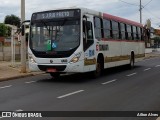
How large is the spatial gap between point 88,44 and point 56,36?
144 cm

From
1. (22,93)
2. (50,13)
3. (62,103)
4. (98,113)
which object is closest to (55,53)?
(50,13)

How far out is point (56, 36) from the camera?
643 inches

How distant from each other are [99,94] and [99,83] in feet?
11.0

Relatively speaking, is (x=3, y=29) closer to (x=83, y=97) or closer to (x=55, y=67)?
(x=55, y=67)

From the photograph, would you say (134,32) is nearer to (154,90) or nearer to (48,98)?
(154,90)

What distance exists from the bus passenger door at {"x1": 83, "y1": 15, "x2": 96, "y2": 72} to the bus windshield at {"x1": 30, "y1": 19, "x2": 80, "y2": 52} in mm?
428

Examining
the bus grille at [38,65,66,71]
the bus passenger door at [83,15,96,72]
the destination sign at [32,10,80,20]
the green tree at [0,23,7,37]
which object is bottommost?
the bus grille at [38,65,66,71]

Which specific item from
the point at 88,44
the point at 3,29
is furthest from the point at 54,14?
the point at 3,29

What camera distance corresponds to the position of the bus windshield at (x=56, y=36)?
1612 cm

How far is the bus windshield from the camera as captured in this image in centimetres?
1612

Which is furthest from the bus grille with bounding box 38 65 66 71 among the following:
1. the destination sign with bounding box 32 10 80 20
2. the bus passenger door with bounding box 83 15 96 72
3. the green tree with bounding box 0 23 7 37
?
the green tree with bounding box 0 23 7 37

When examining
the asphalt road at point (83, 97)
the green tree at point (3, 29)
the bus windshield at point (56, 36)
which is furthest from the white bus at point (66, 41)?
the green tree at point (3, 29)

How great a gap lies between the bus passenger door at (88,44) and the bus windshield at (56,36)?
428 mm

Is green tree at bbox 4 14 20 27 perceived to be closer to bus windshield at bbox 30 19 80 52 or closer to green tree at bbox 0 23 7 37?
green tree at bbox 0 23 7 37
